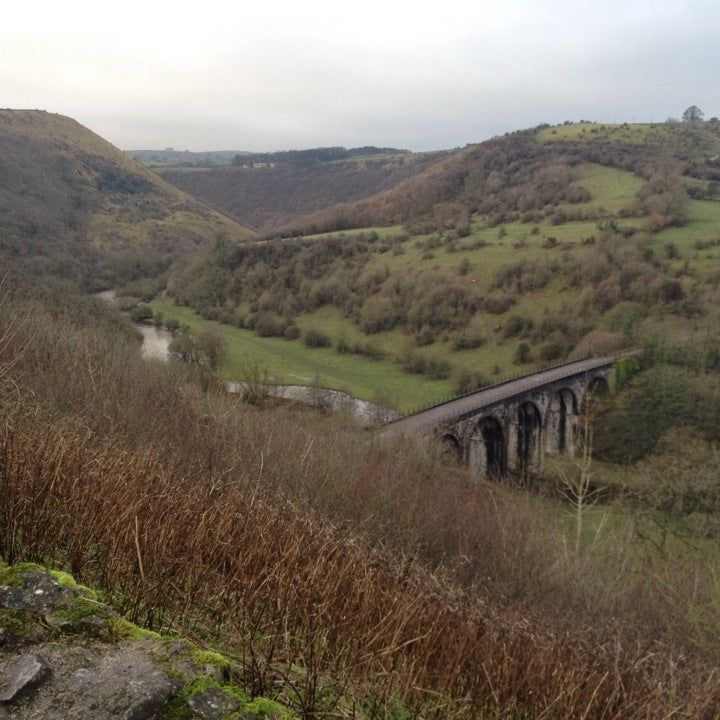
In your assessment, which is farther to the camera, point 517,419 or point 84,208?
point 84,208

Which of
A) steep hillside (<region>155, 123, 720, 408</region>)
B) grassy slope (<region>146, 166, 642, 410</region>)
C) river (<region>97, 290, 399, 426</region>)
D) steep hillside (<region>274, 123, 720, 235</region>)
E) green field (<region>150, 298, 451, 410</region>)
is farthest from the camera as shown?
steep hillside (<region>274, 123, 720, 235</region>)

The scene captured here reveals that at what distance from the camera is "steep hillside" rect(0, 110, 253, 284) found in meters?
68.6

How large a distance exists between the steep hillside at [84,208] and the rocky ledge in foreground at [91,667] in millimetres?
56652

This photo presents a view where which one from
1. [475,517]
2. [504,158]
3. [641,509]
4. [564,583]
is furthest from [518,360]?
[504,158]

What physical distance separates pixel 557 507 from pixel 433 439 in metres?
7.13

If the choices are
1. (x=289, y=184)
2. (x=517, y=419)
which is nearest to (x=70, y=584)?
(x=517, y=419)

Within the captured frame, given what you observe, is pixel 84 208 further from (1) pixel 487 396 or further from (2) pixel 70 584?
(2) pixel 70 584

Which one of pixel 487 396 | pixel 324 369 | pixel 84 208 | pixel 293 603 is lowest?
pixel 324 369

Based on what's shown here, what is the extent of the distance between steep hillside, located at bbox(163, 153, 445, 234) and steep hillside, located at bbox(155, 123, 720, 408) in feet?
221

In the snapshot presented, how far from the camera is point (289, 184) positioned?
175 meters

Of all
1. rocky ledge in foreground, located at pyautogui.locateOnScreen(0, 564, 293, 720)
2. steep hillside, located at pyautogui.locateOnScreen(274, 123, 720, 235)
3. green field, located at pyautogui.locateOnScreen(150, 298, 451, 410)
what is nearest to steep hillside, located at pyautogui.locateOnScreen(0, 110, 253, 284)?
green field, located at pyautogui.locateOnScreen(150, 298, 451, 410)

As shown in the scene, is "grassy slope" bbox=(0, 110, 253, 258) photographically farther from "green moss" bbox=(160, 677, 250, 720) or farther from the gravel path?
"green moss" bbox=(160, 677, 250, 720)

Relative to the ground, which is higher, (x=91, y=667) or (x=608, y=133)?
(x=608, y=133)

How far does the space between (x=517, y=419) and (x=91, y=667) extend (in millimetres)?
38165
